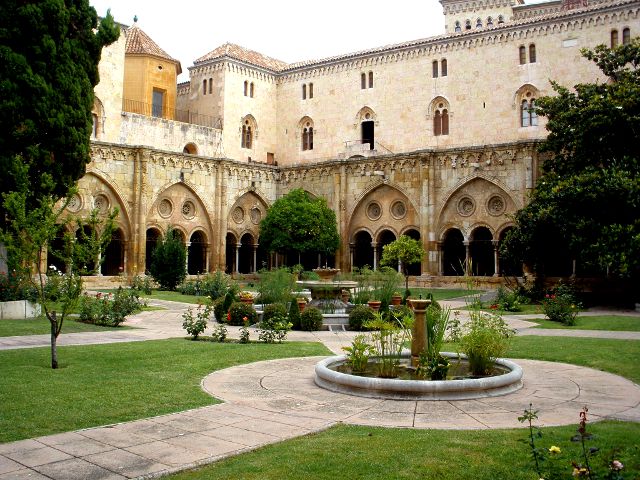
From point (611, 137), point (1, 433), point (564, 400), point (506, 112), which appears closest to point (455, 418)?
point (564, 400)

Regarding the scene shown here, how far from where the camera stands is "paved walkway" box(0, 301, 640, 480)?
4734 millimetres

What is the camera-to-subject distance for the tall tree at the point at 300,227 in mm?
30203

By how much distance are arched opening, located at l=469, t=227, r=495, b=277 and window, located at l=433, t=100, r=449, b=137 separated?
28.6ft

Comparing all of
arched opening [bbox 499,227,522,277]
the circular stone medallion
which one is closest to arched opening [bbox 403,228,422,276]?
the circular stone medallion

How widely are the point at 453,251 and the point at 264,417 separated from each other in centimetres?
2651

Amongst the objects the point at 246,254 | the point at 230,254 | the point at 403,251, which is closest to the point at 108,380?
the point at 403,251

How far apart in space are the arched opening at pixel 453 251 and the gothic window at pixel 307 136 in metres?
13.6

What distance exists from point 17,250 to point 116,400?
118 inches

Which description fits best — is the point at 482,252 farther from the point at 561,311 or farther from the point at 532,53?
the point at 561,311

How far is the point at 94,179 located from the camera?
27.3m

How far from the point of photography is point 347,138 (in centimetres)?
3941

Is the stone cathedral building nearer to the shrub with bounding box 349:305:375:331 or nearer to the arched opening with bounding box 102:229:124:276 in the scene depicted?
the arched opening with bounding box 102:229:124:276

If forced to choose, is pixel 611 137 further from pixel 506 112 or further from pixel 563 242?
pixel 506 112

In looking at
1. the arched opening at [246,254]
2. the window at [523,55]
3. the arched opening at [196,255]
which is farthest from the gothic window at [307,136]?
the window at [523,55]
